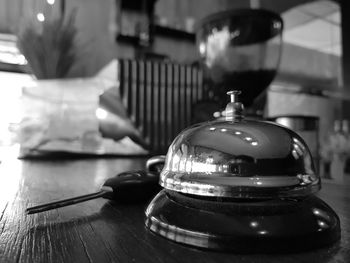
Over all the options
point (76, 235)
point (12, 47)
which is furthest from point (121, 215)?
point (12, 47)

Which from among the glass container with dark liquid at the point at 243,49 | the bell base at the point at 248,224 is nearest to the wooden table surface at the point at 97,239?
the bell base at the point at 248,224

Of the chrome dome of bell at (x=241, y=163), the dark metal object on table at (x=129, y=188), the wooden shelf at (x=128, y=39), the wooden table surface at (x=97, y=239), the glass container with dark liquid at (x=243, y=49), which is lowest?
the wooden table surface at (x=97, y=239)

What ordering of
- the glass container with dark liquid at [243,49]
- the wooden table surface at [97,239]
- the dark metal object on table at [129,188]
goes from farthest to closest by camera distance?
the glass container with dark liquid at [243,49] < the dark metal object on table at [129,188] < the wooden table surface at [97,239]

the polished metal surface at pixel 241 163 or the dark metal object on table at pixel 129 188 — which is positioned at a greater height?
the polished metal surface at pixel 241 163

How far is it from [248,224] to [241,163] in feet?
0.18

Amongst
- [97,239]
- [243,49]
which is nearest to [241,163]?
[97,239]

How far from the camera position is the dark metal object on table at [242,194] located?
24 centimetres

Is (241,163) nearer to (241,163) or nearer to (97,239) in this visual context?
(241,163)

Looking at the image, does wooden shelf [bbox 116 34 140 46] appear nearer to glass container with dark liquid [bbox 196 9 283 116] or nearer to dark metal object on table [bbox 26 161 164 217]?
glass container with dark liquid [bbox 196 9 283 116]

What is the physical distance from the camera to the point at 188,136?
328 millimetres

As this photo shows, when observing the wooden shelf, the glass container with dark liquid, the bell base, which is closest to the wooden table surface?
the bell base

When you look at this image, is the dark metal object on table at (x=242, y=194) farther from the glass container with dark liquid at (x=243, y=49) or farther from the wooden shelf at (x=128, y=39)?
the wooden shelf at (x=128, y=39)

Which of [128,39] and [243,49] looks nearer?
[243,49]

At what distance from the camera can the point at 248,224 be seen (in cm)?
24
